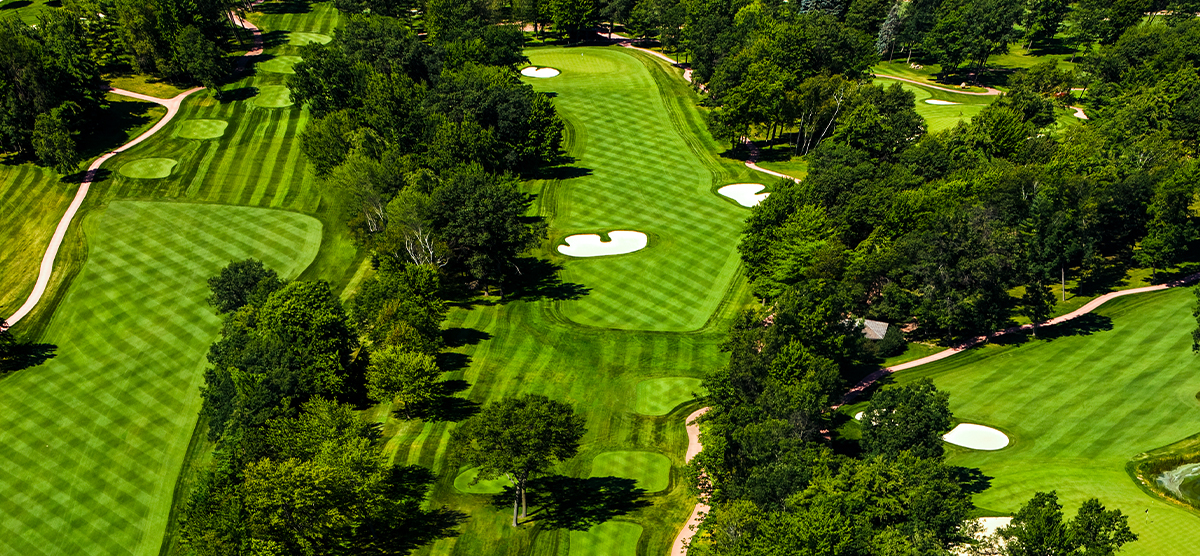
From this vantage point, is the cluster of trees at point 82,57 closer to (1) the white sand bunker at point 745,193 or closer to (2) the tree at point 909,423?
(1) the white sand bunker at point 745,193

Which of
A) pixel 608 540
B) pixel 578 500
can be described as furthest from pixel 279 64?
pixel 608 540

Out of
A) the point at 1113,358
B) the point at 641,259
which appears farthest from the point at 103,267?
the point at 1113,358

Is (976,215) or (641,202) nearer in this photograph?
(976,215)

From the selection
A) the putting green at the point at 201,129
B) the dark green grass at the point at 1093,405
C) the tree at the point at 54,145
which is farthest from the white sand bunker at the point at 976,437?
the tree at the point at 54,145

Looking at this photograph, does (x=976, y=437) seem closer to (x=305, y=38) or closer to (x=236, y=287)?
(x=236, y=287)

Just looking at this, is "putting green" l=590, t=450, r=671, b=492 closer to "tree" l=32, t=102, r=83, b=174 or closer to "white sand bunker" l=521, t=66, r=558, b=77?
"tree" l=32, t=102, r=83, b=174

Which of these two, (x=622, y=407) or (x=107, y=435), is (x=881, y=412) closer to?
(x=622, y=407)

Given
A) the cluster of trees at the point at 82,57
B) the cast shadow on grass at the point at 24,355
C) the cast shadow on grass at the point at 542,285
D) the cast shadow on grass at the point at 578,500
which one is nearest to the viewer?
the cast shadow on grass at the point at 578,500
